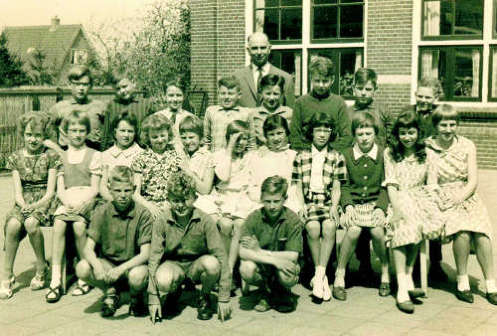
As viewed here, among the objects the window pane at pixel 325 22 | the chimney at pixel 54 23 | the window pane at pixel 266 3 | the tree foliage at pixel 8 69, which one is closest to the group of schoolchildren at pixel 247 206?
the window pane at pixel 325 22

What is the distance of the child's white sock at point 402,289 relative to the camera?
4.85 m

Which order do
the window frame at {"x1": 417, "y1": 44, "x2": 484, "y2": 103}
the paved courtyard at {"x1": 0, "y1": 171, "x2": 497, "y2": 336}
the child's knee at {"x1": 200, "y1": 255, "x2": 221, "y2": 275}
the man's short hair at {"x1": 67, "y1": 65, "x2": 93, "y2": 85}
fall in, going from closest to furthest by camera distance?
the paved courtyard at {"x1": 0, "y1": 171, "x2": 497, "y2": 336}, the child's knee at {"x1": 200, "y1": 255, "x2": 221, "y2": 275}, the man's short hair at {"x1": 67, "y1": 65, "x2": 93, "y2": 85}, the window frame at {"x1": 417, "y1": 44, "x2": 484, "y2": 103}

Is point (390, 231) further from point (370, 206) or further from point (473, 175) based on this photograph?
point (473, 175)

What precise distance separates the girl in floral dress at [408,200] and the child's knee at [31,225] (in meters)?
2.86

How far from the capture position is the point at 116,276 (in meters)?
4.56

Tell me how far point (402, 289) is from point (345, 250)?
1.83ft

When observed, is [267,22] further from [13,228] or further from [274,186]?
[274,186]

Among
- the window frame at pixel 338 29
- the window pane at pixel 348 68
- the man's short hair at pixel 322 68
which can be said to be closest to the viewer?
the man's short hair at pixel 322 68

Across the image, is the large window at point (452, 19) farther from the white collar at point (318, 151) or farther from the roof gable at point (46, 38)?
the roof gable at point (46, 38)

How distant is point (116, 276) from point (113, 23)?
64.0 ft

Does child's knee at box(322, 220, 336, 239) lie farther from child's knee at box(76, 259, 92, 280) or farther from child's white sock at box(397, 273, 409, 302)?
child's knee at box(76, 259, 92, 280)

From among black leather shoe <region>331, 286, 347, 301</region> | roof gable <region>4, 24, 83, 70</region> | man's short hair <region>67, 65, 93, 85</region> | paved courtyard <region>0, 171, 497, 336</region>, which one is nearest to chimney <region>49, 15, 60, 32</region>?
roof gable <region>4, 24, 83, 70</region>

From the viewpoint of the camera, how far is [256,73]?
6.82 m

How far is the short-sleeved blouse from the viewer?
5.40 meters
